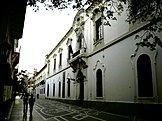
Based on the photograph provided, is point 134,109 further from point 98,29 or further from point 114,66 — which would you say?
point 98,29

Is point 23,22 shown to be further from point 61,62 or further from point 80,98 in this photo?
point 61,62

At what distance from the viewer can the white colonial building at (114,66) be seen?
37.8 feet

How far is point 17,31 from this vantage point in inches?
520

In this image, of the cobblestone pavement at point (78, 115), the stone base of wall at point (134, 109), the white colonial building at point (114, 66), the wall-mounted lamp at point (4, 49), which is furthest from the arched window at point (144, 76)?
the wall-mounted lamp at point (4, 49)

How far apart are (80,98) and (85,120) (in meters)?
10.7

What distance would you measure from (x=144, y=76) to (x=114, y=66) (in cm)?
364

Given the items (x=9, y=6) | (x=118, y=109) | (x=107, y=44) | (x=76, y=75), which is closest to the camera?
(x=9, y=6)

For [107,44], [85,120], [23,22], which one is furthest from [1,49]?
[107,44]

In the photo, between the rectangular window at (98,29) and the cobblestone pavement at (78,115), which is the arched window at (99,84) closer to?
the cobblestone pavement at (78,115)

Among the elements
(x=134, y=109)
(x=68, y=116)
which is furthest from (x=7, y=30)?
(x=134, y=109)

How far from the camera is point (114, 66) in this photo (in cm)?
1550

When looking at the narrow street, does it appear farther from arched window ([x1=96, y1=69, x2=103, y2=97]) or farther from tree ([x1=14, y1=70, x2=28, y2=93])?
tree ([x1=14, y1=70, x2=28, y2=93])

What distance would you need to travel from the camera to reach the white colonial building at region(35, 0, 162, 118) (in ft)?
37.8

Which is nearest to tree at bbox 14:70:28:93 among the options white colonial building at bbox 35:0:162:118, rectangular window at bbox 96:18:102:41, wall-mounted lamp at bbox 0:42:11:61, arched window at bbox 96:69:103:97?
white colonial building at bbox 35:0:162:118
